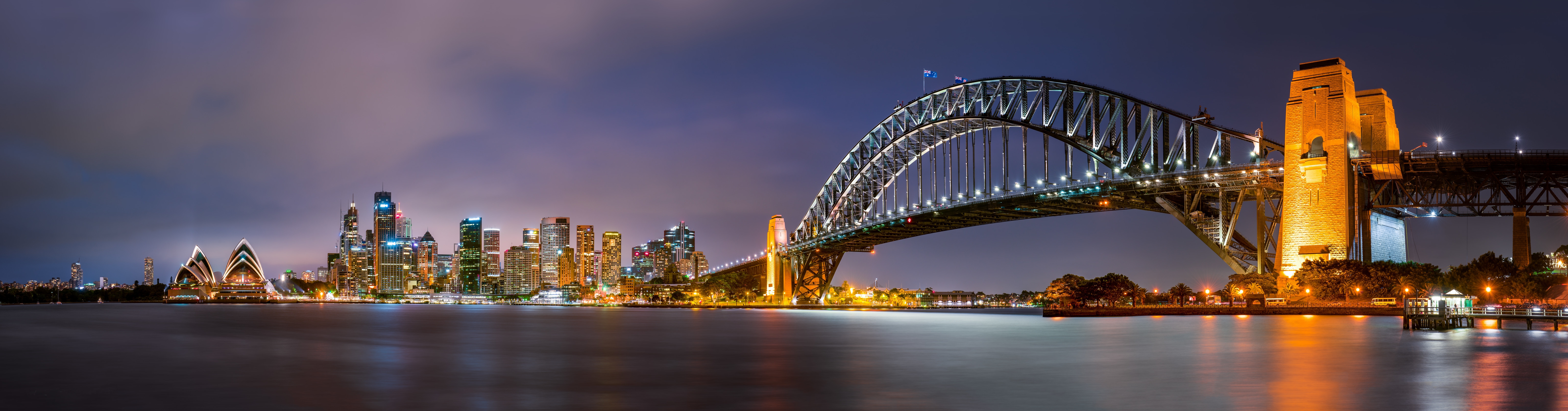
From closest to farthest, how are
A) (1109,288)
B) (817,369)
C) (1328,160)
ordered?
(817,369) < (1328,160) < (1109,288)

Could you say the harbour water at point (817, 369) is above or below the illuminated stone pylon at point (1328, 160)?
below

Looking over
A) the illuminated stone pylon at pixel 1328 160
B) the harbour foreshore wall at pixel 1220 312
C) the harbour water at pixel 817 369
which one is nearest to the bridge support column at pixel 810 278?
the harbour foreshore wall at pixel 1220 312

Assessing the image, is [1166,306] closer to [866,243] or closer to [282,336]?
[866,243]

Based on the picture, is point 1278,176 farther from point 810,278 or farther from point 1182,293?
point 810,278

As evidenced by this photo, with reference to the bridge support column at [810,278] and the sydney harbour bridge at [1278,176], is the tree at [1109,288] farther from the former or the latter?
the bridge support column at [810,278]

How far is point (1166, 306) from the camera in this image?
72.1 meters

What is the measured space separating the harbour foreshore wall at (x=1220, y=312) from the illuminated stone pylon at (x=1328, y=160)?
2228 millimetres

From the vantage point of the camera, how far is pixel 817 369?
30.5 meters

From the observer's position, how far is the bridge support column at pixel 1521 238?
54.7 meters

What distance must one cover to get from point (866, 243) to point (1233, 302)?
48.2 metres

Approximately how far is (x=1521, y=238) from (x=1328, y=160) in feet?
47.6

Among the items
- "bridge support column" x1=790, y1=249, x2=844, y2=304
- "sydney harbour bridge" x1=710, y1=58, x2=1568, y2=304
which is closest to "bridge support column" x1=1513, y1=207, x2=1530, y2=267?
"sydney harbour bridge" x1=710, y1=58, x2=1568, y2=304

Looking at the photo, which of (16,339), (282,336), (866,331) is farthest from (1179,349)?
(16,339)

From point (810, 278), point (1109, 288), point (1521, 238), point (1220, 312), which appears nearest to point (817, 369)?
point (1220, 312)
